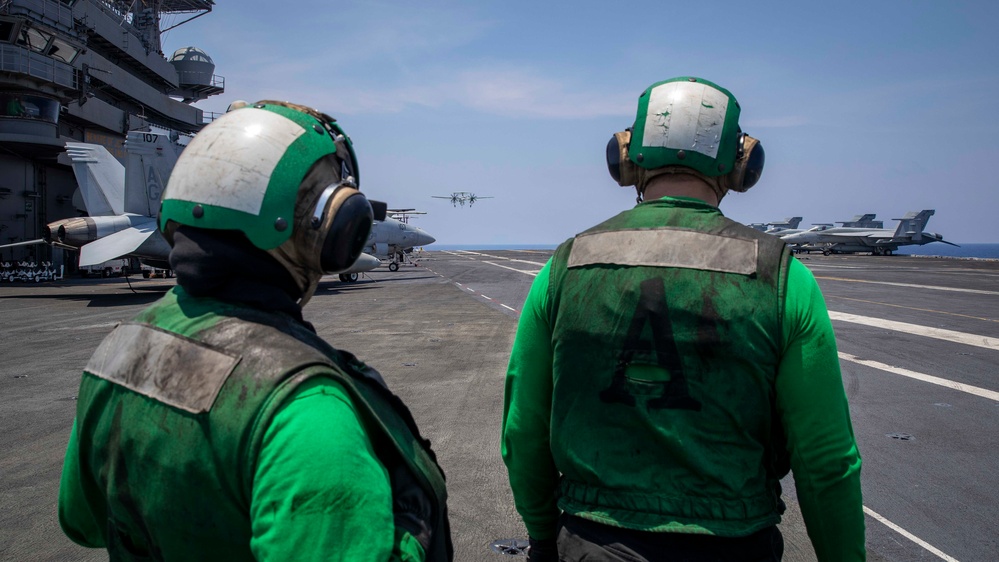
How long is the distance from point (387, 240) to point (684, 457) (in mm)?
29142

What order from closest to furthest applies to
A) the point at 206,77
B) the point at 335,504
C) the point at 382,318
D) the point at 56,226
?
the point at 335,504 → the point at 382,318 → the point at 56,226 → the point at 206,77

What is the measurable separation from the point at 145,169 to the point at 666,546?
23152 mm

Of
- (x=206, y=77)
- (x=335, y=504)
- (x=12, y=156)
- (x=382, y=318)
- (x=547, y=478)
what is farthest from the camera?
(x=206, y=77)

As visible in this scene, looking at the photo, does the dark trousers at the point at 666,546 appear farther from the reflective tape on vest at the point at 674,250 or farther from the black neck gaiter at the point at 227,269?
the black neck gaiter at the point at 227,269

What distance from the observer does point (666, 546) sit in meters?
1.78

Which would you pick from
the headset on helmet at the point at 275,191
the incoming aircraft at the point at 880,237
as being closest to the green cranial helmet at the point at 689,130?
the headset on helmet at the point at 275,191

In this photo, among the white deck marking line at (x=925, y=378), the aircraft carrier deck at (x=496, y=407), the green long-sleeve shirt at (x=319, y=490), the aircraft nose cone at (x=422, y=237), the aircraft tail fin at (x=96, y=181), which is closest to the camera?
the green long-sleeve shirt at (x=319, y=490)

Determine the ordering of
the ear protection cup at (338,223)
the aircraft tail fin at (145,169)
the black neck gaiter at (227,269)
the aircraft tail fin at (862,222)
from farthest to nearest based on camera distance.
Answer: the aircraft tail fin at (862,222) < the aircraft tail fin at (145,169) < the ear protection cup at (338,223) < the black neck gaiter at (227,269)

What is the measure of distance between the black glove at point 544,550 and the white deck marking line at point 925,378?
7.21 meters

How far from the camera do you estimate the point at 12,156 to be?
97.8 feet

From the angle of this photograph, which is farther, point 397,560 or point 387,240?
point 387,240

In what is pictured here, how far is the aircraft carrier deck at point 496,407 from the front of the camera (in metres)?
4.03

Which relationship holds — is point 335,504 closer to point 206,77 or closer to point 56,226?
point 56,226

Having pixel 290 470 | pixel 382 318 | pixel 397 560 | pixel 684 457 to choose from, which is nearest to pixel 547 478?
pixel 684 457
